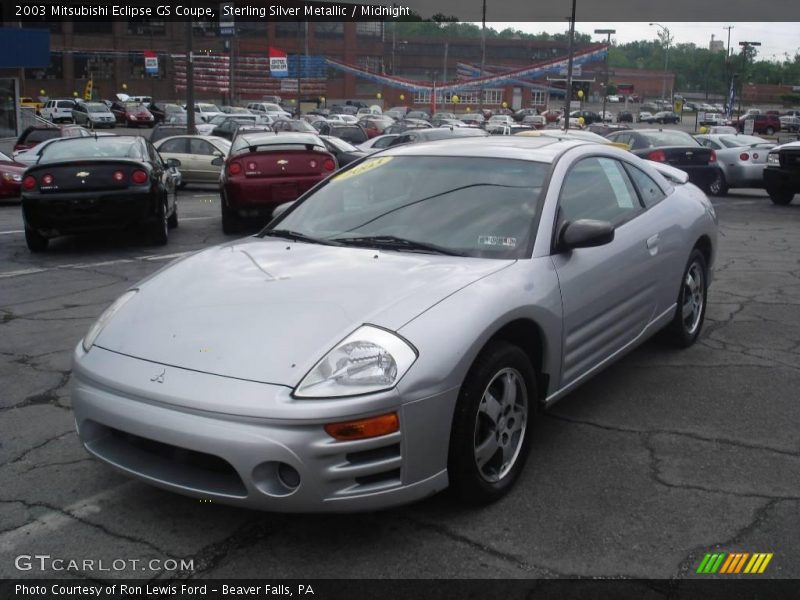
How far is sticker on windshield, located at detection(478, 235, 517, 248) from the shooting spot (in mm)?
3885

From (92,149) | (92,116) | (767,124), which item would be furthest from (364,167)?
(767,124)

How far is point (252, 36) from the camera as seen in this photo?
9269 centimetres

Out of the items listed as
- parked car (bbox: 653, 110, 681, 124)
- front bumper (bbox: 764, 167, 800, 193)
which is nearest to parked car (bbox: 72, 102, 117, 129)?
front bumper (bbox: 764, 167, 800, 193)

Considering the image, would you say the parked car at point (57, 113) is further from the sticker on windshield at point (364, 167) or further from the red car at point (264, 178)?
the sticker on windshield at point (364, 167)

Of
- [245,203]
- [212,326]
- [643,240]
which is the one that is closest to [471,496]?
[212,326]

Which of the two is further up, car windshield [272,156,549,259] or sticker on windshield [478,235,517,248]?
car windshield [272,156,549,259]

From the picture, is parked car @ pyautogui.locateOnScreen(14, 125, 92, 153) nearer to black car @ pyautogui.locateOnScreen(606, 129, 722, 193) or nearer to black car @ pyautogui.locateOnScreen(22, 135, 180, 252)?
black car @ pyautogui.locateOnScreen(22, 135, 180, 252)

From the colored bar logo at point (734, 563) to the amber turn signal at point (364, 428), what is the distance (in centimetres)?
122

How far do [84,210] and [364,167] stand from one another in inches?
227

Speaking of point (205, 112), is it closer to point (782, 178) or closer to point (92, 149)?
point (782, 178)

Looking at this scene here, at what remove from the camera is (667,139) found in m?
17.5

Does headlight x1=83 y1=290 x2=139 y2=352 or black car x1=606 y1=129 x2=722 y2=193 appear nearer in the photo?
headlight x1=83 y1=290 x2=139 y2=352

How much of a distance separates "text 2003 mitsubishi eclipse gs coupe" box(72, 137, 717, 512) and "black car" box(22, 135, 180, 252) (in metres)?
5.55

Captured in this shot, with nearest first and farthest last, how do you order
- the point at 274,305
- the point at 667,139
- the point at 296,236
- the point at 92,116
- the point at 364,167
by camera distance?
the point at 274,305, the point at 296,236, the point at 364,167, the point at 667,139, the point at 92,116
